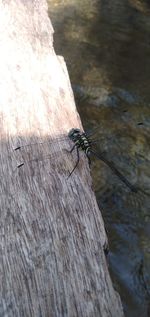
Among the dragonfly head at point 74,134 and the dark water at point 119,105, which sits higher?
the dragonfly head at point 74,134

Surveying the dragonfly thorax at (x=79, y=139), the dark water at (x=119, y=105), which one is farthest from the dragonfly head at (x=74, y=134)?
the dark water at (x=119, y=105)

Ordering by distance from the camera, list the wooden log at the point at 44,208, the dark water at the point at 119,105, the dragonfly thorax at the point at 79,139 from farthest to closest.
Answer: the dark water at the point at 119,105
the dragonfly thorax at the point at 79,139
the wooden log at the point at 44,208

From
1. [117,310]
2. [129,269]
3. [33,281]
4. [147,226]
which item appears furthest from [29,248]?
[147,226]

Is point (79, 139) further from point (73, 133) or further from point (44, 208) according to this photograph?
point (44, 208)

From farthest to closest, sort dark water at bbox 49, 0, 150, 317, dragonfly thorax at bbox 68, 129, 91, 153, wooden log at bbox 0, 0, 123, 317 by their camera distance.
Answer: dark water at bbox 49, 0, 150, 317 < dragonfly thorax at bbox 68, 129, 91, 153 < wooden log at bbox 0, 0, 123, 317

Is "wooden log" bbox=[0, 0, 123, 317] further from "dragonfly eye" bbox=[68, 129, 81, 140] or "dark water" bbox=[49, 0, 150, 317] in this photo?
"dark water" bbox=[49, 0, 150, 317]

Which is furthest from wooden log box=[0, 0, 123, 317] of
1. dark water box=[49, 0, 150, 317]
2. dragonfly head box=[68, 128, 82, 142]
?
dark water box=[49, 0, 150, 317]

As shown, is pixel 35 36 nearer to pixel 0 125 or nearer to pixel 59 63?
pixel 59 63

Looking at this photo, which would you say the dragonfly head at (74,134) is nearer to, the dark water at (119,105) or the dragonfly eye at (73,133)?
the dragonfly eye at (73,133)
